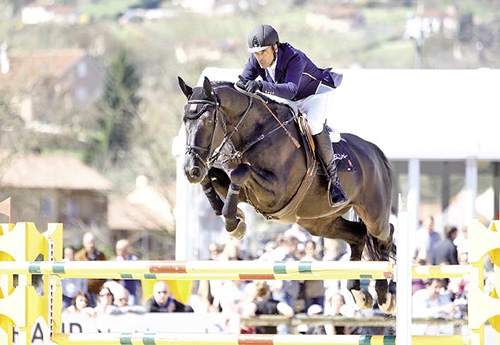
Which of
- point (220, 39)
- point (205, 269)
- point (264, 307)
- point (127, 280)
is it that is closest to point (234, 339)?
point (205, 269)

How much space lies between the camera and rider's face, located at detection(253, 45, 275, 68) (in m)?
6.77

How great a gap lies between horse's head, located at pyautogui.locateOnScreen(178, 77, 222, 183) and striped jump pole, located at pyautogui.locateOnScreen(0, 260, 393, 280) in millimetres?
793

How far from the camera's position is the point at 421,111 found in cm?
1302

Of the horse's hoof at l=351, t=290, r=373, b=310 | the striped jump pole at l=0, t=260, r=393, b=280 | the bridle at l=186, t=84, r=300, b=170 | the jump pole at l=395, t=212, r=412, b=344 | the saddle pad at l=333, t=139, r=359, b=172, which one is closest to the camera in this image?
the jump pole at l=395, t=212, r=412, b=344

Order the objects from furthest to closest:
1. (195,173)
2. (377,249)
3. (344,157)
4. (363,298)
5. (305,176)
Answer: (377,249) < (363,298) < (344,157) < (305,176) < (195,173)

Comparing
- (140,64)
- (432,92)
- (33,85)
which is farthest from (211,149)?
(140,64)

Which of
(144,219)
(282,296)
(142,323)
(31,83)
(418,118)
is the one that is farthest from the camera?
(144,219)

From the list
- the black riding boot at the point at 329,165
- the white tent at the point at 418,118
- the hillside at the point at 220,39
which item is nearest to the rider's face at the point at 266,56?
the black riding boot at the point at 329,165

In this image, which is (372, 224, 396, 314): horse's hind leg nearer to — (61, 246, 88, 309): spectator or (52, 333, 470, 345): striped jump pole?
(52, 333, 470, 345): striped jump pole

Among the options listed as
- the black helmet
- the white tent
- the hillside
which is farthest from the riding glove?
the hillside

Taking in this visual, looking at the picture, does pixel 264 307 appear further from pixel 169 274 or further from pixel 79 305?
pixel 169 274

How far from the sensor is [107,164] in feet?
149

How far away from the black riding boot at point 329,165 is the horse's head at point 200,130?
3.15 feet

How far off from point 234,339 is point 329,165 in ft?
6.83
